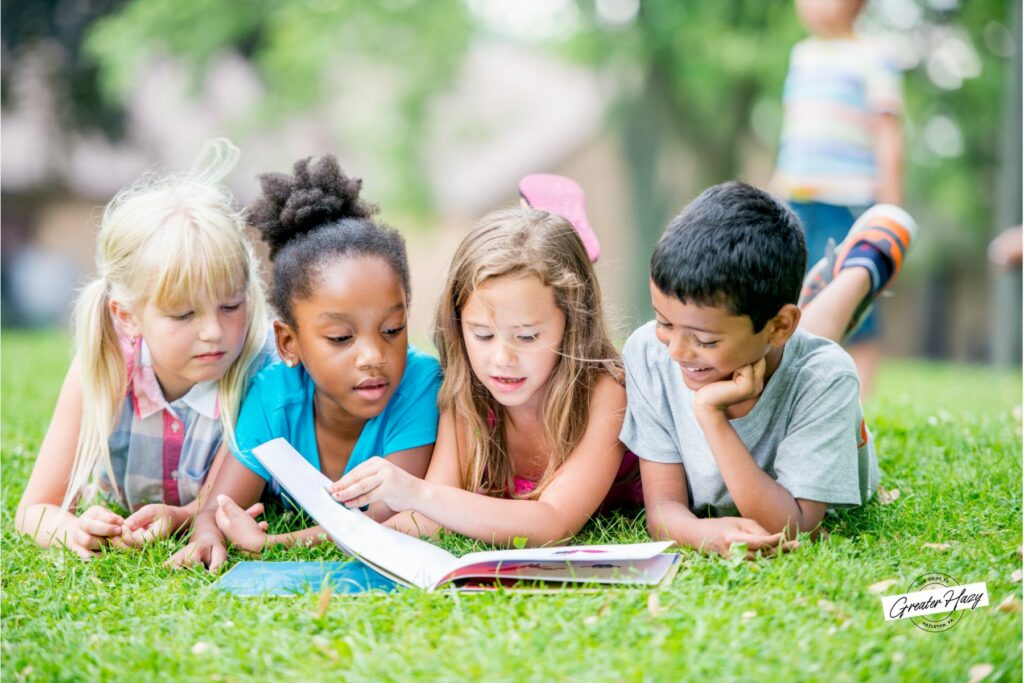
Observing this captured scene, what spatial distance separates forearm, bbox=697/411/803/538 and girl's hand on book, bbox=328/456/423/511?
2.96 feet

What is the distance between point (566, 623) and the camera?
2.47 metres

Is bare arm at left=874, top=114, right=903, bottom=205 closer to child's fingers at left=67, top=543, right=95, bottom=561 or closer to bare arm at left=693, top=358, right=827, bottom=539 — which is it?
bare arm at left=693, top=358, right=827, bottom=539

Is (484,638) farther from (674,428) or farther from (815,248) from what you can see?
(815,248)

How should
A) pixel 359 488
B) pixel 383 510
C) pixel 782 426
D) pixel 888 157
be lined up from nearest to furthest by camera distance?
pixel 359 488 < pixel 782 426 < pixel 383 510 < pixel 888 157

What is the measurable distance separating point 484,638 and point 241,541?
1.14 meters

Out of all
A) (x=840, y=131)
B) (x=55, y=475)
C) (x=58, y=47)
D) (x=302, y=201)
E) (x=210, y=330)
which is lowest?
(x=55, y=475)

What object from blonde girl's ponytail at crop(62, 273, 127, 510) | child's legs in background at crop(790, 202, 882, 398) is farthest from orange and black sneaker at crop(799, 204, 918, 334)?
blonde girl's ponytail at crop(62, 273, 127, 510)

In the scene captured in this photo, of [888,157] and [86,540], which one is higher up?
[888,157]

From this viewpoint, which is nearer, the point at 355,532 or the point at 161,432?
the point at 355,532

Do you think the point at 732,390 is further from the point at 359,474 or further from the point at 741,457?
the point at 359,474

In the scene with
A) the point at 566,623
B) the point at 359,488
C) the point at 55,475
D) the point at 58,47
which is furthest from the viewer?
the point at 58,47

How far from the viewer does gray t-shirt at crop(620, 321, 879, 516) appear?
312 centimetres

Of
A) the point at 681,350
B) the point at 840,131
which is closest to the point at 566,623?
the point at 681,350

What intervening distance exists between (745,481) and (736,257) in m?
0.66
